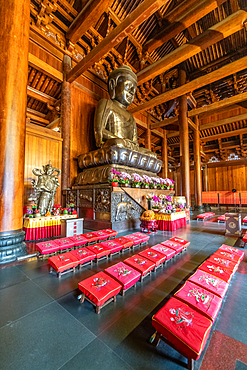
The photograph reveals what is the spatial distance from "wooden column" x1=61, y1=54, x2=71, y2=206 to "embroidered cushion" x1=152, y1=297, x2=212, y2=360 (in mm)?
4552

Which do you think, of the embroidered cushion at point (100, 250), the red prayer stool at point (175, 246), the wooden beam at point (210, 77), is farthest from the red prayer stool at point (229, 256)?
the wooden beam at point (210, 77)

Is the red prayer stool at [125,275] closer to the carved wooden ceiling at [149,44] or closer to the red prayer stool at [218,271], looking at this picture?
the red prayer stool at [218,271]

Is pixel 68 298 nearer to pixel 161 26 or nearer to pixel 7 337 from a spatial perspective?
pixel 7 337

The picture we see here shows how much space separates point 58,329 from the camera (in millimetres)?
971

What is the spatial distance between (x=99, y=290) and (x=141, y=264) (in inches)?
21.7

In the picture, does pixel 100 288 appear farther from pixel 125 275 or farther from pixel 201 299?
pixel 201 299

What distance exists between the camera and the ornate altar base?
360cm

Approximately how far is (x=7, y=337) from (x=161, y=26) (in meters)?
9.27

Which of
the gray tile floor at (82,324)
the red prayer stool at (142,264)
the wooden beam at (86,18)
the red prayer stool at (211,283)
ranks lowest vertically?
the gray tile floor at (82,324)

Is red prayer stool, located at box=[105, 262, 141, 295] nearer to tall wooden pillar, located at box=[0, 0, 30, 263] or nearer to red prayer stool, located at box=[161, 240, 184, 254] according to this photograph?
red prayer stool, located at box=[161, 240, 184, 254]

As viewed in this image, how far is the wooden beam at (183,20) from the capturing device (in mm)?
3988

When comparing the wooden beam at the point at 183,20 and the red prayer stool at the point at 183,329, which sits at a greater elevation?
the wooden beam at the point at 183,20

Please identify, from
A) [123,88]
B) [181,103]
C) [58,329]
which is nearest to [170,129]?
[181,103]

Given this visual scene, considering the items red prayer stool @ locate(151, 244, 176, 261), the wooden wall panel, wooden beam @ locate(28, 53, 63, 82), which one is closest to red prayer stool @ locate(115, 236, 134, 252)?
red prayer stool @ locate(151, 244, 176, 261)
